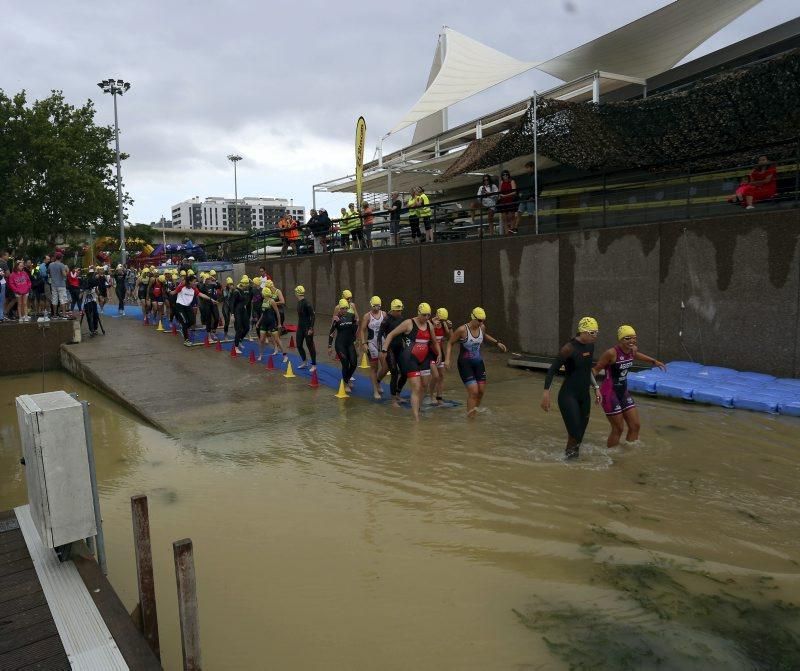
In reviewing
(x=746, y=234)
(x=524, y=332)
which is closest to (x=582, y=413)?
(x=746, y=234)

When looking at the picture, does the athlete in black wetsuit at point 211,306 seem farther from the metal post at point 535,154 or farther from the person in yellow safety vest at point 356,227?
the metal post at point 535,154

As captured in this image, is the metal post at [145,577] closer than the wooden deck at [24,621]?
No

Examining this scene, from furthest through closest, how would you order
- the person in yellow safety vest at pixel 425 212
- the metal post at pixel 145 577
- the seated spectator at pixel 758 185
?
the person in yellow safety vest at pixel 425 212 → the seated spectator at pixel 758 185 → the metal post at pixel 145 577

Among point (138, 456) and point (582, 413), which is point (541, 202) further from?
point (138, 456)

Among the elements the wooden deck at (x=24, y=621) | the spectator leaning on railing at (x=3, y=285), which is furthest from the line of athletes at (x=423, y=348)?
the wooden deck at (x=24, y=621)

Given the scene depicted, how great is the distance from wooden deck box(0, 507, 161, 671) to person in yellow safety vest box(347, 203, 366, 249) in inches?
647

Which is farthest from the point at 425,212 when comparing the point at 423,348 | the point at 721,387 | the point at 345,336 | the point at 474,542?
the point at 474,542

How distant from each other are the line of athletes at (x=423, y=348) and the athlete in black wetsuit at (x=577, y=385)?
0.04 feet

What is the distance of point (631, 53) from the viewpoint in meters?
17.3

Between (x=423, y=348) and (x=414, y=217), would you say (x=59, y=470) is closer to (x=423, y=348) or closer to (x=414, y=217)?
(x=423, y=348)

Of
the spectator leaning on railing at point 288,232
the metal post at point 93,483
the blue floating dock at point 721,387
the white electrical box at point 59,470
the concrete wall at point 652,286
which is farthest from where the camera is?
the spectator leaning on railing at point 288,232

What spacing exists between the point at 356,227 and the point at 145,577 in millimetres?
17794

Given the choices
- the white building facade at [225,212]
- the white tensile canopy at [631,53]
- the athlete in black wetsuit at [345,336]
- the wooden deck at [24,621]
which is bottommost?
the wooden deck at [24,621]

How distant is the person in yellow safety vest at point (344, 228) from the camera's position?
832 inches
